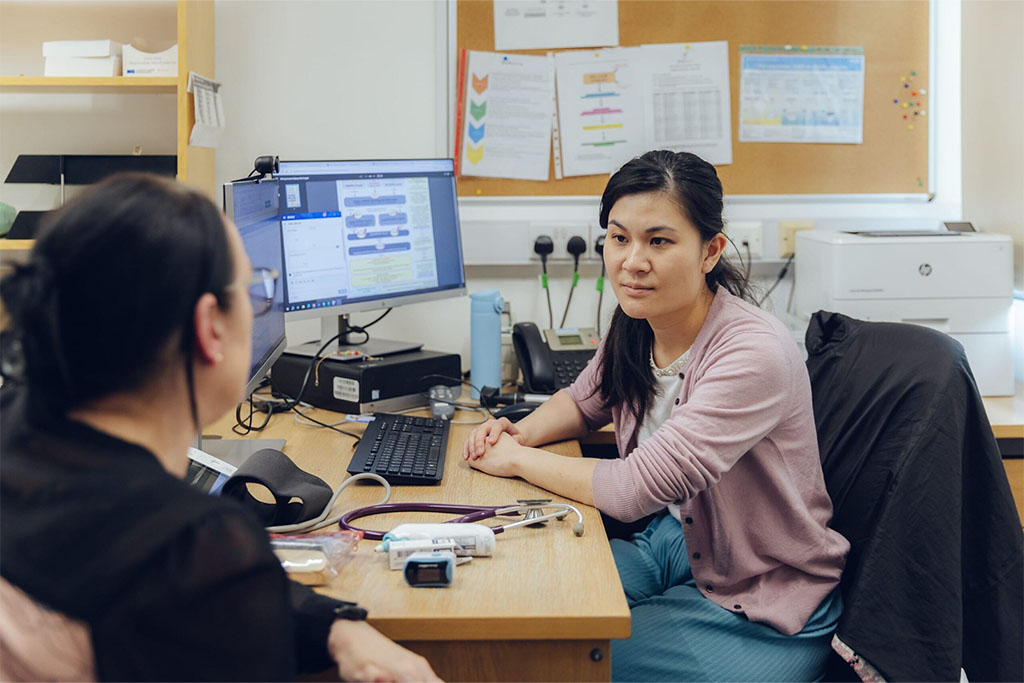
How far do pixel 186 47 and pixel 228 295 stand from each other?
1.53 meters

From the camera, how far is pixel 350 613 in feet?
3.04

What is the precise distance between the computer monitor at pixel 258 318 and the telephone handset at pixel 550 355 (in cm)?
56

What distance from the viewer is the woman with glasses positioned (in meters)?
0.69

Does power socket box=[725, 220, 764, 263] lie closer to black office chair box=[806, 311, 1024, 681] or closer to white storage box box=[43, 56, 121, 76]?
black office chair box=[806, 311, 1024, 681]

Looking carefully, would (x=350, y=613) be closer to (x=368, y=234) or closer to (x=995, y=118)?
(x=368, y=234)

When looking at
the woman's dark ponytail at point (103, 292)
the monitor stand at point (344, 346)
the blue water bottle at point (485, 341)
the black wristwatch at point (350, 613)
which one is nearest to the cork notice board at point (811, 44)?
the blue water bottle at point (485, 341)

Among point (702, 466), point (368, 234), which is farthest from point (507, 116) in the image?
point (702, 466)

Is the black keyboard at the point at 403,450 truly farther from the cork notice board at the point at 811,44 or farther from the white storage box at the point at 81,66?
the white storage box at the point at 81,66

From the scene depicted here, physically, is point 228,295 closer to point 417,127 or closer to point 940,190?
point 417,127

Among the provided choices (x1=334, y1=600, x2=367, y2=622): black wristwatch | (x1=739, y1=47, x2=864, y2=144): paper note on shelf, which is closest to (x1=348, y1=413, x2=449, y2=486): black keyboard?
(x1=334, y1=600, x2=367, y2=622): black wristwatch

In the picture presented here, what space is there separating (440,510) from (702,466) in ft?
1.29

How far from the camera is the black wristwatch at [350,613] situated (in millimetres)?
926

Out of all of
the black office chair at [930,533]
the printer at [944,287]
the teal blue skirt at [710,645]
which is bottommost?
the teal blue skirt at [710,645]

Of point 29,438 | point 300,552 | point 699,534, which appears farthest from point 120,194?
point 699,534
